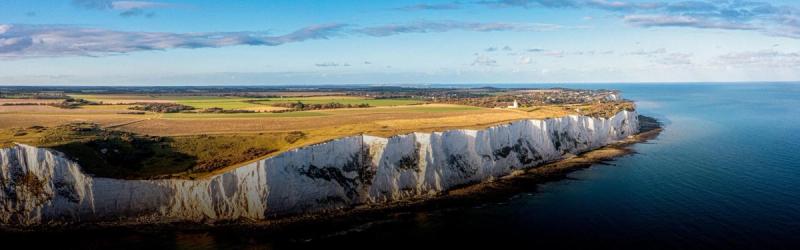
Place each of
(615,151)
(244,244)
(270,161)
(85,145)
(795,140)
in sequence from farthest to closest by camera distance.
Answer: (795,140)
(615,151)
(85,145)
(270,161)
(244,244)

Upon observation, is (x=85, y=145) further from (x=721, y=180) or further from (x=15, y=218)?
(x=721, y=180)

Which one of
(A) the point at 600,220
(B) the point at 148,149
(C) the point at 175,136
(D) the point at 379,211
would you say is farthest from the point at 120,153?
(A) the point at 600,220

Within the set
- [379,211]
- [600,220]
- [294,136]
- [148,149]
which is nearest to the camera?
[600,220]

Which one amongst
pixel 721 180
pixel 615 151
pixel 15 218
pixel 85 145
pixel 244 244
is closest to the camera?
pixel 244 244

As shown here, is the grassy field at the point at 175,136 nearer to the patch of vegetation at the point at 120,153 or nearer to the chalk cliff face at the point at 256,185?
the patch of vegetation at the point at 120,153

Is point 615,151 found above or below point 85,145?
below

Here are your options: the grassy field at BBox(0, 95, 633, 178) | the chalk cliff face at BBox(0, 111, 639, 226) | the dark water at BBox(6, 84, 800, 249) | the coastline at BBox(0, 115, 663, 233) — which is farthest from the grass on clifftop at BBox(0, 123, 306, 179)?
the dark water at BBox(6, 84, 800, 249)

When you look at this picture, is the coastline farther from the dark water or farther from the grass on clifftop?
the grass on clifftop

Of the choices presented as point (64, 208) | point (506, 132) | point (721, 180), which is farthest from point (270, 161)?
point (721, 180)

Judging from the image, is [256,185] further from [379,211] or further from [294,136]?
[294,136]
